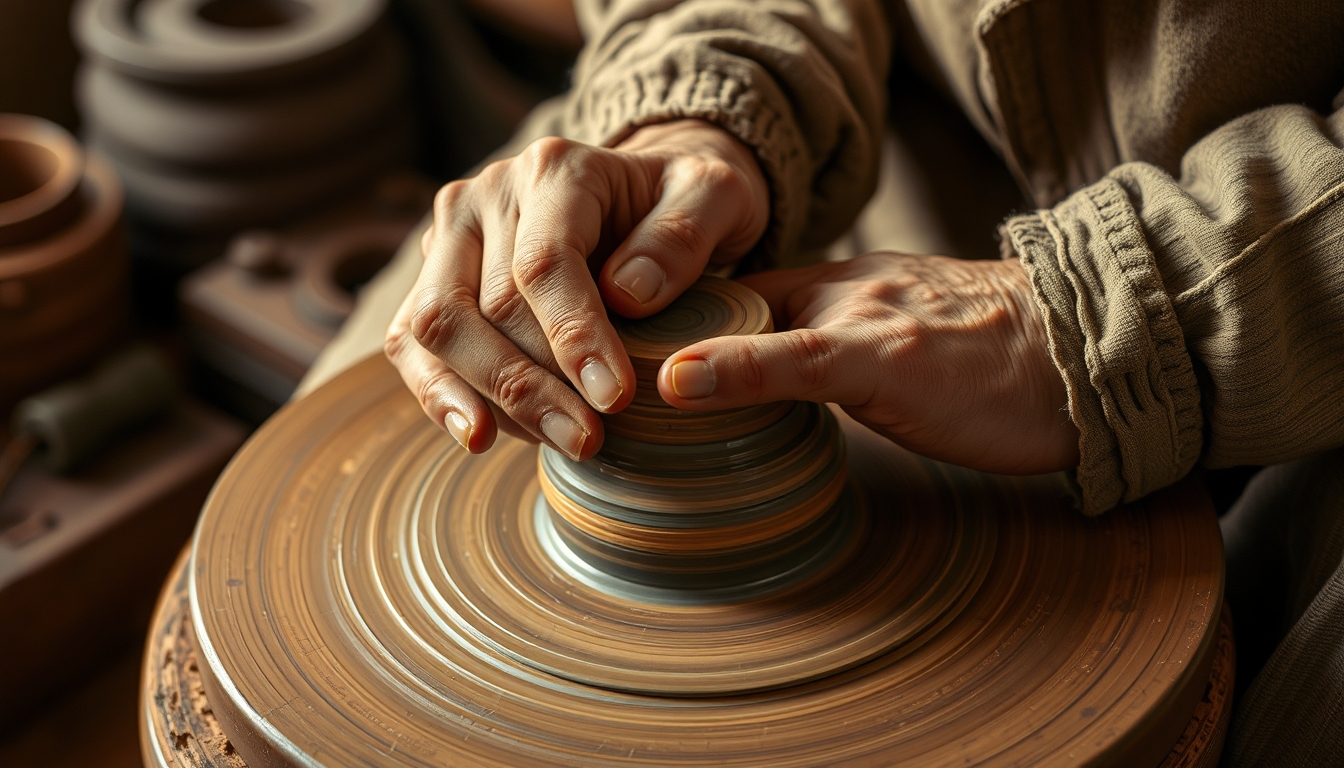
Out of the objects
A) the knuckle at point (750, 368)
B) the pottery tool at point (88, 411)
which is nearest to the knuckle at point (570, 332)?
the knuckle at point (750, 368)

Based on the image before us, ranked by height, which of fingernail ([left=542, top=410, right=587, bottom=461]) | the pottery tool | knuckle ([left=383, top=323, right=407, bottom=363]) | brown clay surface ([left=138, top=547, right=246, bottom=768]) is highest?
fingernail ([left=542, top=410, right=587, bottom=461])

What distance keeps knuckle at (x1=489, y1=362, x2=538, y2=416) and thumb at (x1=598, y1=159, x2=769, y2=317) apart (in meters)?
0.09

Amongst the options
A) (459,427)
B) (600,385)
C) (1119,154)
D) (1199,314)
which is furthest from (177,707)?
(1119,154)

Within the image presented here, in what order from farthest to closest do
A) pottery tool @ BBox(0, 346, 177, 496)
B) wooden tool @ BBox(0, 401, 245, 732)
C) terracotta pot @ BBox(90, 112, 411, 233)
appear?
terracotta pot @ BBox(90, 112, 411, 233)
pottery tool @ BBox(0, 346, 177, 496)
wooden tool @ BBox(0, 401, 245, 732)

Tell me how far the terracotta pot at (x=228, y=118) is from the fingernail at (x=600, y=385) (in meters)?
1.41

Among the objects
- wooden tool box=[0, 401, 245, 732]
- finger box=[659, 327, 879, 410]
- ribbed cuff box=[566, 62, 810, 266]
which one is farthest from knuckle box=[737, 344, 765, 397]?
wooden tool box=[0, 401, 245, 732]

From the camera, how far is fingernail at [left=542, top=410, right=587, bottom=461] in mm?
785

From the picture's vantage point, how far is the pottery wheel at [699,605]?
73cm

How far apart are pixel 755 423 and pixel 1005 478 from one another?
0.80 ft

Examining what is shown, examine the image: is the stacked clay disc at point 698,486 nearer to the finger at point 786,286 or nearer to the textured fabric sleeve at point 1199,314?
the finger at point 786,286

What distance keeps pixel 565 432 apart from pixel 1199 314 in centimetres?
45

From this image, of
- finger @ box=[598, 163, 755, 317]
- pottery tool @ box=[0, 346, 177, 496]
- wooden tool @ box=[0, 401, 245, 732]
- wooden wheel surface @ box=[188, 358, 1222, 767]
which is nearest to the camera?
wooden wheel surface @ box=[188, 358, 1222, 767]

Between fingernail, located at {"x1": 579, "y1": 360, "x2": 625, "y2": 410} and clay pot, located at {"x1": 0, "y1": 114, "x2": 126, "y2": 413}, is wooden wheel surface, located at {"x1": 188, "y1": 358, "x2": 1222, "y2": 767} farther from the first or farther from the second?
clay pot, located at {"x1": 0, "y1": 114, "x2": 126, "y2": 413}

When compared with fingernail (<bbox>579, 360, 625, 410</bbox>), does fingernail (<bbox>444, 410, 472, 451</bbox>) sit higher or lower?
lower
